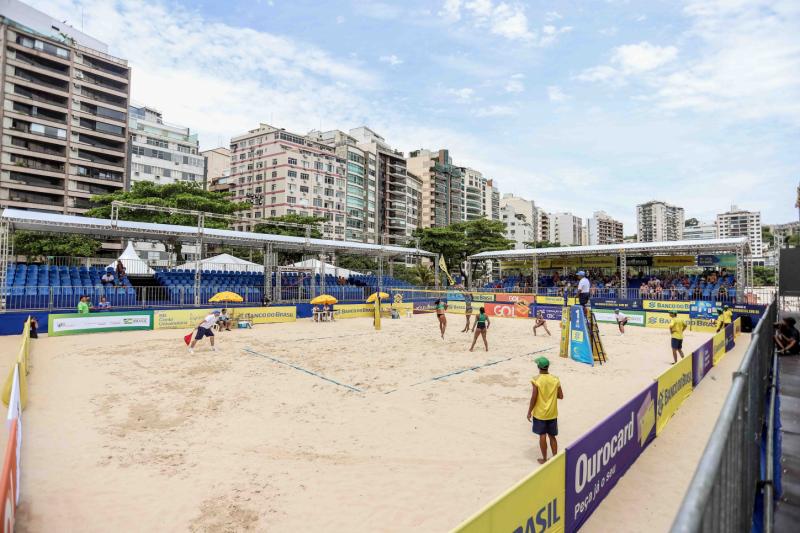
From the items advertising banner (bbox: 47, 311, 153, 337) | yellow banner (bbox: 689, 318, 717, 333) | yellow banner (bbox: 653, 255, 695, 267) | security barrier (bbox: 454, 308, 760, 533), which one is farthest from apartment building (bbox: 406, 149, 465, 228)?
security barrier (bbox: 454, 308, 760, 533)

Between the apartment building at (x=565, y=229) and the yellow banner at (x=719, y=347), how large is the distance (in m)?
159

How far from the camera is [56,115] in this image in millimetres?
56312

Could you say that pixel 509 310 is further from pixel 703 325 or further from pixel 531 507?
pixel 531 507

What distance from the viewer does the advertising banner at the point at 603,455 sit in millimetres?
4969

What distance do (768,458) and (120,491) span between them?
8616 mm

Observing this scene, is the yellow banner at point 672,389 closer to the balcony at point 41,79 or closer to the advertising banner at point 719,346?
the advertising banner at point 719,346

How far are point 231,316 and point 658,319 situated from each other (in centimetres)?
2480

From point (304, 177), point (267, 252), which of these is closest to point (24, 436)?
point (267, 252)

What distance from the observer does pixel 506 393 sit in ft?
35.6

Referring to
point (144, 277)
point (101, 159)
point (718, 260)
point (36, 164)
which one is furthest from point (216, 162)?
point (718, 260)

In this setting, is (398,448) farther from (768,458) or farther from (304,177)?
(304,177)

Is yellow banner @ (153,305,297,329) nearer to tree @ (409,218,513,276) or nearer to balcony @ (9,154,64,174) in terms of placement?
tree @ (409,218,513,276)

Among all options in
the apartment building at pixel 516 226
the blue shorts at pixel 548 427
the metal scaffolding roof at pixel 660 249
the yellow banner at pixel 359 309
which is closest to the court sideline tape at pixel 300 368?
the blue shorts at pixel 548 427

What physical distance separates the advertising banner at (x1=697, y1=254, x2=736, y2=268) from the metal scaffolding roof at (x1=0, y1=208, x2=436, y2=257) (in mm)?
23678
